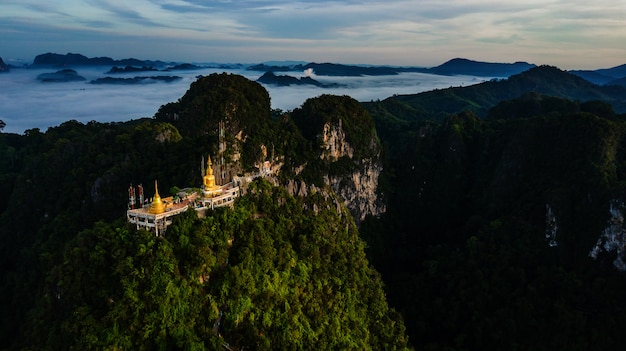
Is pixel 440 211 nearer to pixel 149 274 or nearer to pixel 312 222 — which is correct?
pixel 312 222

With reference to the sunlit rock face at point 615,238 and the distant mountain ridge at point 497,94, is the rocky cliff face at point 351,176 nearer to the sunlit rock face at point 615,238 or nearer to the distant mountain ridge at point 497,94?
the sunlit rock face at point 615,238

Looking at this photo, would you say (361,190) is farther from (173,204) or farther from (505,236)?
(173,204)

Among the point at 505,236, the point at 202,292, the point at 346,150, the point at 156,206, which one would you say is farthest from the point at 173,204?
the point at 505,236

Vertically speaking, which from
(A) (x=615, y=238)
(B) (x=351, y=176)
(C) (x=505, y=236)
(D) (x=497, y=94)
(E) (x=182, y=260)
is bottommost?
(C) (x=505, y=236)

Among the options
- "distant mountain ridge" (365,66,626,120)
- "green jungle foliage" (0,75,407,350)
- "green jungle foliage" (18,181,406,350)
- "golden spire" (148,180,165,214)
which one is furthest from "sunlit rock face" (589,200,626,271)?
"distant mountain ridge" (365,66,626,120)

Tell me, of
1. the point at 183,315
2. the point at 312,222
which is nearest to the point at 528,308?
the point at 312,222

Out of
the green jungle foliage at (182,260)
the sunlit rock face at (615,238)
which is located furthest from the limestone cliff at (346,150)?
the sunlit rock face at (615,238)
